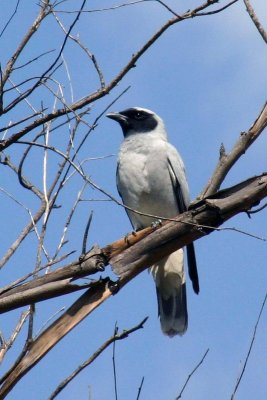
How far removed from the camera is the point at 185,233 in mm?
4473

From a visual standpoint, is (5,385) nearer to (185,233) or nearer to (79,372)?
(79,372)

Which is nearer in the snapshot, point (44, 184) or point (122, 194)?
point (44, 184)

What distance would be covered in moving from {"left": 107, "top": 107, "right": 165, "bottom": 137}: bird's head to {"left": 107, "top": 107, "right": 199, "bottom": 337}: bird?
382mm

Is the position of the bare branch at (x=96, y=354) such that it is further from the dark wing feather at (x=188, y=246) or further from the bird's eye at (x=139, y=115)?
the bird's eye at (x=139, y=115)

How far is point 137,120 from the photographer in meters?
8.12

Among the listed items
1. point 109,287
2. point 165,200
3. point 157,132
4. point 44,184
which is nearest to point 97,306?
point 109,287

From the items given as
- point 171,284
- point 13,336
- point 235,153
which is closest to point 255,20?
point 235,153

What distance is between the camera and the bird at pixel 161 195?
7168 mm

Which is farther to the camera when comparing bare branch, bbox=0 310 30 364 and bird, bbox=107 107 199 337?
bird, bbox=107 107 199 337

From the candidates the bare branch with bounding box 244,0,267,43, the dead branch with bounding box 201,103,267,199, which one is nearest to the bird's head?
the dead branch with bounding box 201,103,267,199

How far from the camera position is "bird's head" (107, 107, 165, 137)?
8000 millimetres

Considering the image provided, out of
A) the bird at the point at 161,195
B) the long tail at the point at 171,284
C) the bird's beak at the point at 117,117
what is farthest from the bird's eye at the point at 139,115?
the long tail at the point at 171,284

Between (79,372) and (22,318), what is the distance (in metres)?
0.94

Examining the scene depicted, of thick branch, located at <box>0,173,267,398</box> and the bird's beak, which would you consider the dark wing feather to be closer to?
the bird's beak
